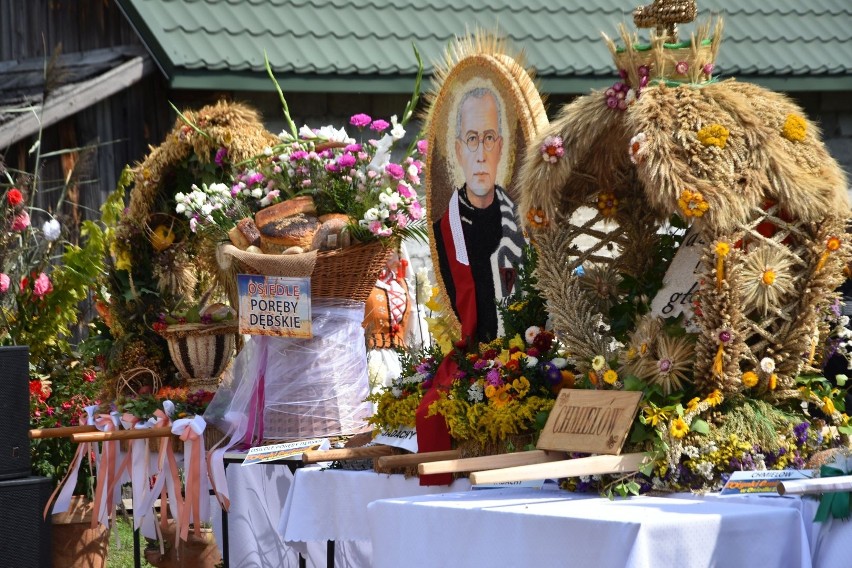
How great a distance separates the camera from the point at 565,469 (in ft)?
11.7

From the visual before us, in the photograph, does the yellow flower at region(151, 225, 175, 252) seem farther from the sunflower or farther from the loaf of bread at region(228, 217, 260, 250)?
the sunflower

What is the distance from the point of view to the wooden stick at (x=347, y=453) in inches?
175

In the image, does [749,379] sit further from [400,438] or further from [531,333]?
[400,438]

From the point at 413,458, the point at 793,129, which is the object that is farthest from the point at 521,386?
the point at 793,129

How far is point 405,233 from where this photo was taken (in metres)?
5.60

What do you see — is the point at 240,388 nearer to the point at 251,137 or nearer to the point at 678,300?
the point at 251,137

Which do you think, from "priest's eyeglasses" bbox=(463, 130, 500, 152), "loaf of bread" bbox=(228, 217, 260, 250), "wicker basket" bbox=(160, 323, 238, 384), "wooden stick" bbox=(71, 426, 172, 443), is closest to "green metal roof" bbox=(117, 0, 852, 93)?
"wicker basket" bbox=(160, 323, 238, 384)

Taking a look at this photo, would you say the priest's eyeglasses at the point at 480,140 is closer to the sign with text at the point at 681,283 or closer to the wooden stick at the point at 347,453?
the sign with text at the point at 681,283

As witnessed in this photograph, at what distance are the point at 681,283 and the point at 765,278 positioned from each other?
372 millimetres

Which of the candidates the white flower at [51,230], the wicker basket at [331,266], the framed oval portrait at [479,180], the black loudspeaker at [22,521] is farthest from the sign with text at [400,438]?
the white flower at [51,230]

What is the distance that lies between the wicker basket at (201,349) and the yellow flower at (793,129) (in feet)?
10.3

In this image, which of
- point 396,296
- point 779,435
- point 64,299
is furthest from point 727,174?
point 64,299

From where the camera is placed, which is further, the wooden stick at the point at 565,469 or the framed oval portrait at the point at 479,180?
the framed oval portrait at the point at 479,180

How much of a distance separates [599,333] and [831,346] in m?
0.68
